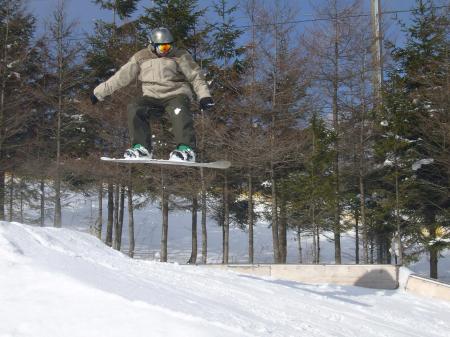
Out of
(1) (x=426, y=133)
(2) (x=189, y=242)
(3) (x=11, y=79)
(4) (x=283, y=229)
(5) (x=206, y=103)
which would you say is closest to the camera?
(5) (x=206, y=103)

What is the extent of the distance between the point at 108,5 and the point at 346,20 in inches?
418

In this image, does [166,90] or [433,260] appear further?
[433,260]

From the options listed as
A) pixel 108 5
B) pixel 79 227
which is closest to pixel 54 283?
pixel 108 5

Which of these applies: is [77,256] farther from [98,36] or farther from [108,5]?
[108,5]

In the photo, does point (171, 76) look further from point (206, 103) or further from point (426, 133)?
point (426, 133)

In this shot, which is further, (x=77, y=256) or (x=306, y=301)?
(x=306, y=301)

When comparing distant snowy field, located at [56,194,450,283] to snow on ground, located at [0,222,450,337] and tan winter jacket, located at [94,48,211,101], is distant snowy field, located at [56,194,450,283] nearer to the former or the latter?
snow on ground, located at [0,222,450,337]

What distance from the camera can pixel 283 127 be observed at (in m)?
18.8

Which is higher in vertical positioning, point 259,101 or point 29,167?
point 259,101

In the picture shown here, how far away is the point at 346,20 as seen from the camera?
65.8 feet

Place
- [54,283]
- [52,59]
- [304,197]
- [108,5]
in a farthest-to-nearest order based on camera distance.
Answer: [108,5], [52,59], [304,197], [54,283]

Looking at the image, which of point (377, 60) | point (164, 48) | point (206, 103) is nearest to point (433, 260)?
point (377, 60)

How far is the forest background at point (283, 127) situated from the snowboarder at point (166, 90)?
10.9m

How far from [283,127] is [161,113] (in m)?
12.2
